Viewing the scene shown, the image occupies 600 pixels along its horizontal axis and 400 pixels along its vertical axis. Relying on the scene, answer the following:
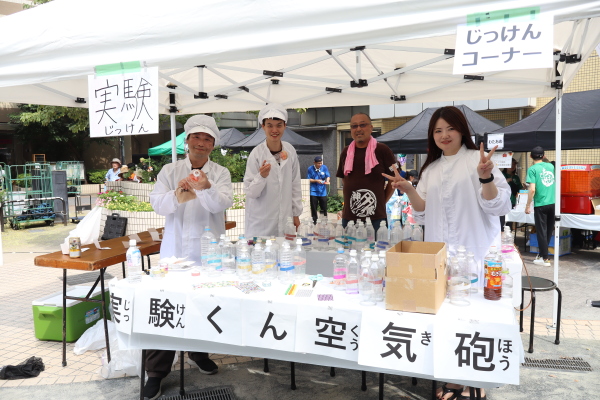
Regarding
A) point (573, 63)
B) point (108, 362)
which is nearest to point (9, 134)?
point (108, 362)

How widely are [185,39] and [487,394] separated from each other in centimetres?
323

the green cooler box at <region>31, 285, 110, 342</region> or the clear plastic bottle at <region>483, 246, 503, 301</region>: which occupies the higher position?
the clear plastic bottle at <region>483, 246, 503, 301</region>

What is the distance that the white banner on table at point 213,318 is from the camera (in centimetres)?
267

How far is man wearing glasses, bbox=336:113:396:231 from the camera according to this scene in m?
4.51

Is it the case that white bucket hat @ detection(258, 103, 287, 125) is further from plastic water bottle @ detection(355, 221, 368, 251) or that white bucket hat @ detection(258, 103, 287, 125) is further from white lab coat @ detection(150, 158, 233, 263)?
→ plastic water bottle @ detection(355, 221, 368, 251)

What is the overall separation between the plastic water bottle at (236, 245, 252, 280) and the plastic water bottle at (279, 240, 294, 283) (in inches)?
10.1

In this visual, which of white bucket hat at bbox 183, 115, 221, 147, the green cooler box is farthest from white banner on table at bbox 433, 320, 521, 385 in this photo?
the green cooler box

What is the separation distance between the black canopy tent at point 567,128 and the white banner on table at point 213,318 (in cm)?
647

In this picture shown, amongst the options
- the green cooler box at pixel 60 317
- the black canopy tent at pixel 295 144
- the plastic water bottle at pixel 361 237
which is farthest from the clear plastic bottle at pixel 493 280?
the black canopy tent at pixel 295 144

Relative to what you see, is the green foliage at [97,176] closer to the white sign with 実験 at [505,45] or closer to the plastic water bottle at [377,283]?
the plastic water bottle at [377,283]

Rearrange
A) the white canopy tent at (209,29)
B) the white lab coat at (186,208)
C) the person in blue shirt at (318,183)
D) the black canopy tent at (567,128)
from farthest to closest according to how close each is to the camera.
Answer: the person in blue shirt at (318,183) < the black canopy tent at (567,128) < the white lab coat at (186,208) < the white canopy tent at (209,29)

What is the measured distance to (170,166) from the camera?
379 centimetres

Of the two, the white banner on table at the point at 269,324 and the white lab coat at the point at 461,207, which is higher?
the white lab coat at the point at 461,207

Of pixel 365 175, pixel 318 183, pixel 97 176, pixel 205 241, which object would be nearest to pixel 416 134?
pixel 318 183
